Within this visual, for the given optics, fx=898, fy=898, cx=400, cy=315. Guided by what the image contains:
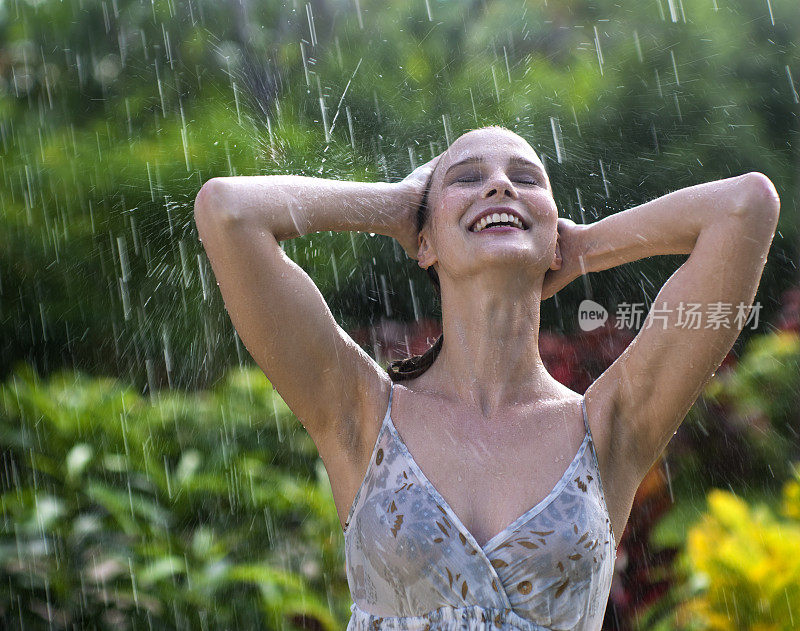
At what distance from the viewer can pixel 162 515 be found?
156 inches

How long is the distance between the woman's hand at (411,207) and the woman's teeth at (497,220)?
0.21 m

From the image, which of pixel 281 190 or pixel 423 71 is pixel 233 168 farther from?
pixel 281 190

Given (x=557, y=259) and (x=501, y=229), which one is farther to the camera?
(x=557, y=259)

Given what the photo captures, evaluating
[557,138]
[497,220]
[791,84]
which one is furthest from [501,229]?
[791,84]

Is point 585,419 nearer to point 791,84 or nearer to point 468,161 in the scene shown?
point 468,161

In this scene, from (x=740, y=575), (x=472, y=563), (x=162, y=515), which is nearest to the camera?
(x=472, y=563)

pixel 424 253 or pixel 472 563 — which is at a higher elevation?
pixel 424 253

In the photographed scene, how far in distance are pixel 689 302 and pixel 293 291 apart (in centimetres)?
86

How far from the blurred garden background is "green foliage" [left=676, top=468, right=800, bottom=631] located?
0.01m

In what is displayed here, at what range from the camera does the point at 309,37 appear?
6.58 m

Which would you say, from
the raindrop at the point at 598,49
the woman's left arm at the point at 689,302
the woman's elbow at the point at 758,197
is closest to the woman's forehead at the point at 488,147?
the woman's left arm at the point at 689,302

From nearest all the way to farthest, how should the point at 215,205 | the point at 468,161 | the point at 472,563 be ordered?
the point at 472,563
the point at 215,205
the point at 468,161

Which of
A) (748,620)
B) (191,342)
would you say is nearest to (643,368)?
(748,620)

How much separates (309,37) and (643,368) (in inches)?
205
